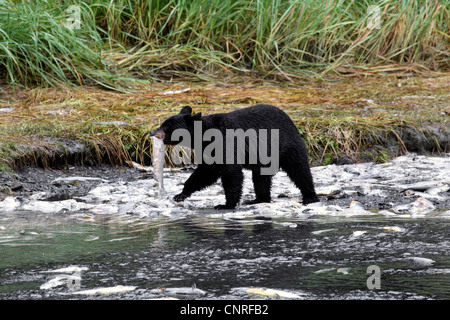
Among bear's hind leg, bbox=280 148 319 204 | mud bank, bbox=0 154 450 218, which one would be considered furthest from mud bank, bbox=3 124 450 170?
bear's hind leg, bbox=280 148 319 204

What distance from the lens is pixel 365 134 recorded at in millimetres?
6543

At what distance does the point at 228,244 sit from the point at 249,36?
5.49 m

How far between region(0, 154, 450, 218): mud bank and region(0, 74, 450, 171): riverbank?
19cm

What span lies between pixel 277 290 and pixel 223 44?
643 centimetres

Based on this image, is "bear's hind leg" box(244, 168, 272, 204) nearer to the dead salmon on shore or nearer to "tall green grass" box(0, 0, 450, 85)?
the dead salmon on shore

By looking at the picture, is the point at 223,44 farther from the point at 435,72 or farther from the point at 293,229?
the point at 293,229

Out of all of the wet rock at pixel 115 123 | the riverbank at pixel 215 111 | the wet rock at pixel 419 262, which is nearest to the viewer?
the wet rock at pixel 419 262

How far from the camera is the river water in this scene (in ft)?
8.43

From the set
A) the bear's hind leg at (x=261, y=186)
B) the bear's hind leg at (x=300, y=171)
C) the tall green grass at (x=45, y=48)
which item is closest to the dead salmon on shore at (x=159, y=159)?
the bear's hind leg at (x=261, y=186)

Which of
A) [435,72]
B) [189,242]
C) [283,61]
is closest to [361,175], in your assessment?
[189,242]

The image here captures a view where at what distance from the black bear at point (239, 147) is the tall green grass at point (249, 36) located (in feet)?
10.4

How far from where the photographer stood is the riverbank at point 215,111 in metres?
5.96

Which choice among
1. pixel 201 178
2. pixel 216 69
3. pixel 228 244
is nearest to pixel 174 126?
pixel 201 178

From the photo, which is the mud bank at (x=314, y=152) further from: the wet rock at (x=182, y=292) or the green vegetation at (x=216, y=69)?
the wet rock at (x=182, y=292)
